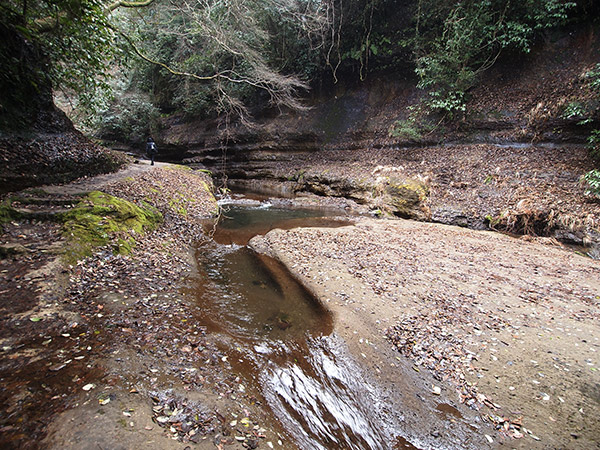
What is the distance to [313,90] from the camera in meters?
22.5

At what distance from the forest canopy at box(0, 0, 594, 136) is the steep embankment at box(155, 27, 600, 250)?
5.22 feet

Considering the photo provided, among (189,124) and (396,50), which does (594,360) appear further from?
(189,124)

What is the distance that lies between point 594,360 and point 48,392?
7287mm

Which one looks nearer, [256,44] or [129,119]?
[256,44]

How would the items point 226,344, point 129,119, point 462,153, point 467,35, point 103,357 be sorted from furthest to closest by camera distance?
point 129,119 → point 462,153 → point 467,35 → point 226,344 → point 103,357

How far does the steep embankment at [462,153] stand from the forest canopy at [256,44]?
5.22 ft

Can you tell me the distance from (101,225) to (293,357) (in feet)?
17.8

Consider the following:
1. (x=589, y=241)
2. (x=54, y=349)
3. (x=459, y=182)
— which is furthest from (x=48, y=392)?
(x=459, y=182)

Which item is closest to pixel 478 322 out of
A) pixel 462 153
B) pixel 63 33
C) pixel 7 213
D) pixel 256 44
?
pixel 7 213

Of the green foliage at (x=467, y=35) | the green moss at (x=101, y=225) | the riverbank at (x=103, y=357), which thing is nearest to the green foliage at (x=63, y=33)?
the green moss at (x=101, y=225)

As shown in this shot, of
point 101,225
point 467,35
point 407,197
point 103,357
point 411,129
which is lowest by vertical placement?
point 103,357

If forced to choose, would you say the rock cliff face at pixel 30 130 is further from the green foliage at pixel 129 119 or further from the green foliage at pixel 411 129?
the green foliage at pixel 129 119

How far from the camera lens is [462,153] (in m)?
14.8

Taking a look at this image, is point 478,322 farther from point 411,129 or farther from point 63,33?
point 411,129
